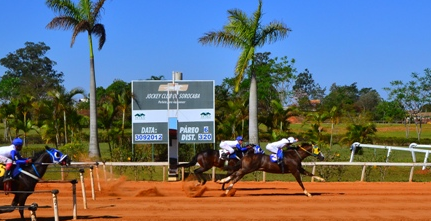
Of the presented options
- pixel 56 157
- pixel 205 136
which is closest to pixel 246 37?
pixel 205 136

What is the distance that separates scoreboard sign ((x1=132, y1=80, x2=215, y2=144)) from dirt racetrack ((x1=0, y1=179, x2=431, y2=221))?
10.7ft

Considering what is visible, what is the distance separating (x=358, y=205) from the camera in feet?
52.8

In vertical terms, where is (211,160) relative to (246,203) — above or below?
above

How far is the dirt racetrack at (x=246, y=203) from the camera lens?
14.1 metres

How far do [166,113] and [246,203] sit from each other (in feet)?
30.9

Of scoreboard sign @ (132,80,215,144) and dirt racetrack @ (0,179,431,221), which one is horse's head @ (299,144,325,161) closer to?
dirt racetrack @ (0,179,431,221)

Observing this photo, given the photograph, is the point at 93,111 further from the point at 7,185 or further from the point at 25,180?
the point at 7,185

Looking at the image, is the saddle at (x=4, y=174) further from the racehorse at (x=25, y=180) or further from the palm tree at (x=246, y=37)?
the palm tree at (x=246, y=37)

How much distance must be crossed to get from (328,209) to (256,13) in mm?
12660

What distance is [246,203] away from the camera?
53.8 ft

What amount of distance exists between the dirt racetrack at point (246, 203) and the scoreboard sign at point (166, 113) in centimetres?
326

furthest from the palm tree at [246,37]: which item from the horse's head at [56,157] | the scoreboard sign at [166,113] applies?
the horse's head at [56,157]

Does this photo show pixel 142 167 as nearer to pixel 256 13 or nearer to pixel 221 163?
pixel 221 163

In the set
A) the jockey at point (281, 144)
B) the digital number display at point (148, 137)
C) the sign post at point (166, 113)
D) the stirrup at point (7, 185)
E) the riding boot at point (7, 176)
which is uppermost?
the sign post at point (166, 113)
